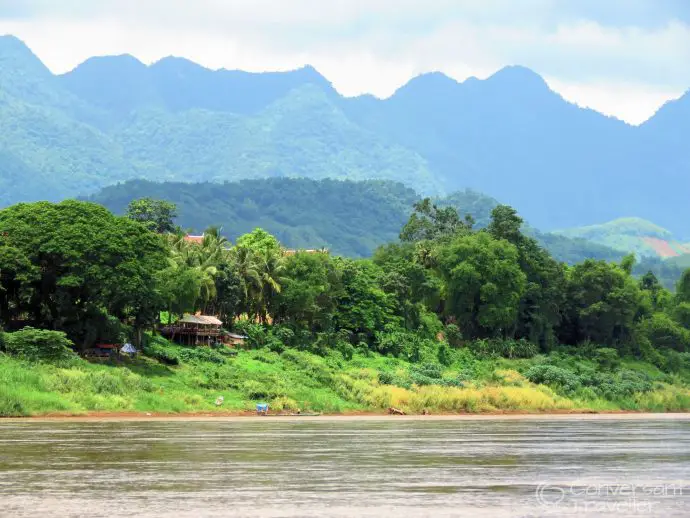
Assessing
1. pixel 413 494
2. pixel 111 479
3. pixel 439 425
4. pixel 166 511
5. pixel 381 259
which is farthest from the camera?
pixel 381 259

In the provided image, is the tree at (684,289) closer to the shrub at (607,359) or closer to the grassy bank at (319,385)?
the shrub at (607,359)

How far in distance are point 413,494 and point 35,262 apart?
170 feet

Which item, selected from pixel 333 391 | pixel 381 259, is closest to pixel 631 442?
pixel 333 391

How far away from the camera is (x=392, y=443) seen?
4866 centimetres

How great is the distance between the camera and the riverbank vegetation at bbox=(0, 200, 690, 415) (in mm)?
73312

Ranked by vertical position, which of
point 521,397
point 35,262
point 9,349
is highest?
point 35,262

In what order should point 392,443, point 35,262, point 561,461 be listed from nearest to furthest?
point 561,461 < point 392,443 < point 35,262

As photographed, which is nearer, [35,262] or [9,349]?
[9,349]

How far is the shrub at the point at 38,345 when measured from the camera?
69500 mm

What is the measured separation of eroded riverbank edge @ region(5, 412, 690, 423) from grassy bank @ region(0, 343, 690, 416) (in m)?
0.82

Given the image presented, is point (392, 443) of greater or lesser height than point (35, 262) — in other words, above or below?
below

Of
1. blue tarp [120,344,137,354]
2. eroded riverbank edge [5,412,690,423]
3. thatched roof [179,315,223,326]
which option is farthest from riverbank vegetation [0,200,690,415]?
thatched roof [179,315,223,326]

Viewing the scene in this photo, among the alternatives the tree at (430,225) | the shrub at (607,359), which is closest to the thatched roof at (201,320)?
the shrub at (607,359)

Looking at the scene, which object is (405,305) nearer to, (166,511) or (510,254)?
(510,254)
